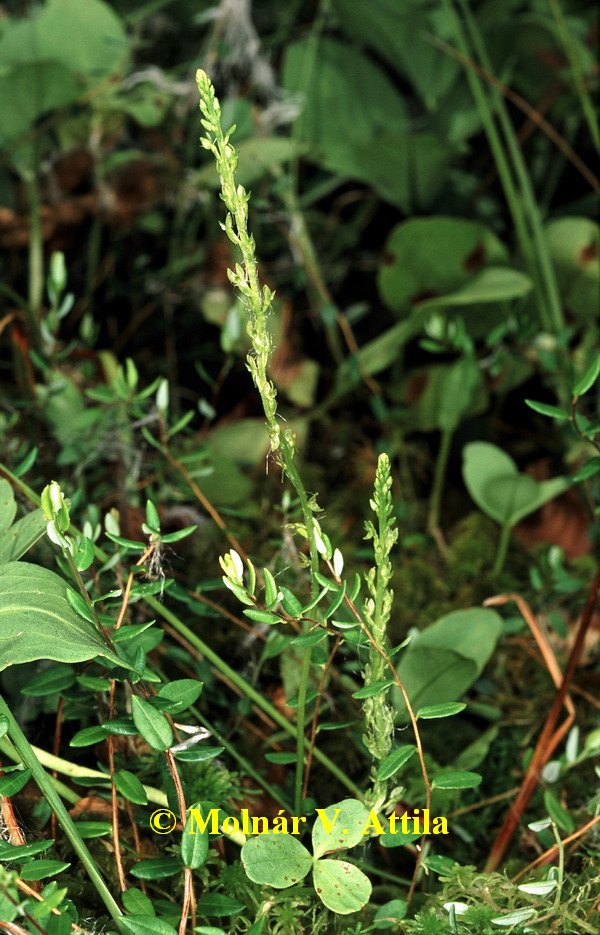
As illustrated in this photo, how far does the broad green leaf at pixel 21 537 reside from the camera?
607 millimetres

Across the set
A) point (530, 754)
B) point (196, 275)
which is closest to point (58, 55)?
point (196, 275)

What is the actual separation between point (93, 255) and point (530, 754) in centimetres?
91

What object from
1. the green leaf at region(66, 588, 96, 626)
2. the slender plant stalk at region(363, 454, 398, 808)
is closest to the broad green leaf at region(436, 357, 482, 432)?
the slender plant stalk at region(363, 454, 398, 808)

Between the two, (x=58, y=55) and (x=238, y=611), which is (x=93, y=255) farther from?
(x=238, y=611)

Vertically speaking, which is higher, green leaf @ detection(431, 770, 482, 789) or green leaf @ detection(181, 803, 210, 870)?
green leaf @ detection(181, 803, 210, 870)

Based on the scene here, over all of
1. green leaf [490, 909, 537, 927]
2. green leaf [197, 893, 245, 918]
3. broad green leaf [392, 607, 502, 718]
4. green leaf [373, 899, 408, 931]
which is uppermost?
green leaf [197, 893, 245, 918]

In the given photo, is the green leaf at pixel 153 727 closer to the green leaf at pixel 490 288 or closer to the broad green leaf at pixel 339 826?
the broad green leaf at pixel 339 826

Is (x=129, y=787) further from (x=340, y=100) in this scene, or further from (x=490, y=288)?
(x=340, y=100)

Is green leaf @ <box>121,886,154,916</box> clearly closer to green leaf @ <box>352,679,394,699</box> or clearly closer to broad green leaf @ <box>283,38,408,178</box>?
green leaf @ <box>352,679,394,699</box>

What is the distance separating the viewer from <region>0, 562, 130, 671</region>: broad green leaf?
510 millimetres

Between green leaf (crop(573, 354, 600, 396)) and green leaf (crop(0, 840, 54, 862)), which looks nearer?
green leaf (crop(0, 840, 54, 862))

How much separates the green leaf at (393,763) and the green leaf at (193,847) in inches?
4.2

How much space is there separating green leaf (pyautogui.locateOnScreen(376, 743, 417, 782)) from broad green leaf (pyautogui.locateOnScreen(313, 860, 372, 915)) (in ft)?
0.19

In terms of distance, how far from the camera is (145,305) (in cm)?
133
